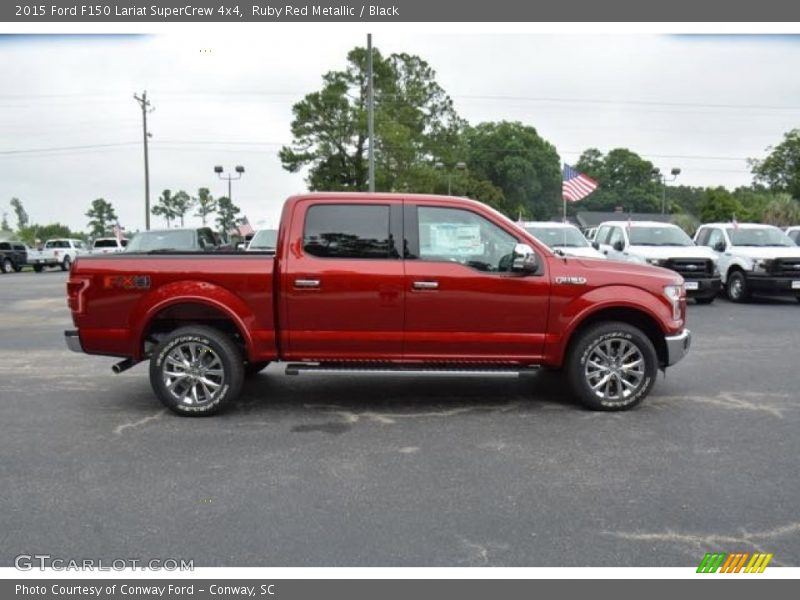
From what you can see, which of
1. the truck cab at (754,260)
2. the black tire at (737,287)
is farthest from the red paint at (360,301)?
the black tire at (737,287)

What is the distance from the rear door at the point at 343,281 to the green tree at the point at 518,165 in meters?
87.2

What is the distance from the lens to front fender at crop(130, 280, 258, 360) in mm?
5805

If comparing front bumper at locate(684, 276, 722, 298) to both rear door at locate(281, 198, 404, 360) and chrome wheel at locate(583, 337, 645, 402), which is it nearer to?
chrome wheel at locate(583, 337, 645, 402)

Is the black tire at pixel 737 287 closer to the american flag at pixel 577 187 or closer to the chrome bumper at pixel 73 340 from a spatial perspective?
the american flag at pixel 577 187

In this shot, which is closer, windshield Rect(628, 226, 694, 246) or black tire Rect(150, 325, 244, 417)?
black tire Rect(150, 325, 244, 417)

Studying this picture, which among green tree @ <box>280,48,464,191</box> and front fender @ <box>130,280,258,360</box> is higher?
green tree @ <box>280,48,464,191</box>

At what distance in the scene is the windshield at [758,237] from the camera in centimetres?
1575

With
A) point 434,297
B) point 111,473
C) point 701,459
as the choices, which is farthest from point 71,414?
point 701,459

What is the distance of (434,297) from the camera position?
582 centimetres

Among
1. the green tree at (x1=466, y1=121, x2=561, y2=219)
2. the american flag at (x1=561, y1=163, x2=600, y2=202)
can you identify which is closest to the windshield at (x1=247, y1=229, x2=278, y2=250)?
the american flag at (x1=561, y1=163, x2=600, y2=202)

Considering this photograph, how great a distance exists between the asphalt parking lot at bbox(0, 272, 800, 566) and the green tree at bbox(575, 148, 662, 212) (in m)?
106

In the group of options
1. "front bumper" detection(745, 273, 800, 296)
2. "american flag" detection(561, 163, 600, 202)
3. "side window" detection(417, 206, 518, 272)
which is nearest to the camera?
"side window" detection(417, 206, 518, 272)

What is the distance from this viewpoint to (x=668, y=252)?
1398 cm

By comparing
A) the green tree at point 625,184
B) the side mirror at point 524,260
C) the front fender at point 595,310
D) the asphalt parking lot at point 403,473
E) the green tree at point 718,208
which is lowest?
the asphalt parking lot at point 403,473
